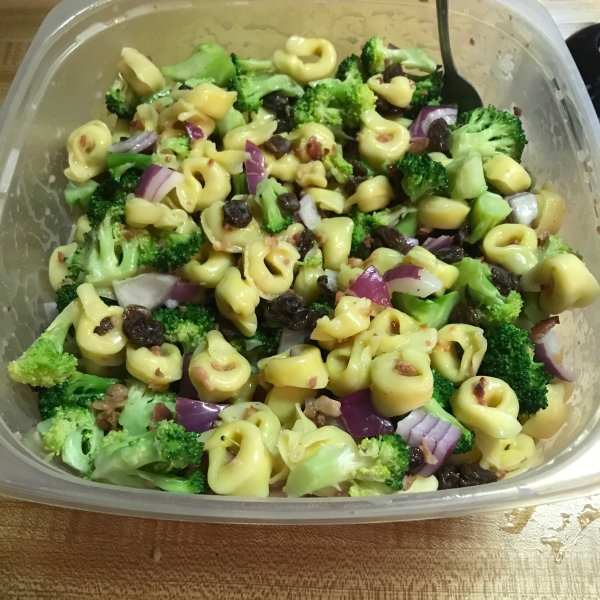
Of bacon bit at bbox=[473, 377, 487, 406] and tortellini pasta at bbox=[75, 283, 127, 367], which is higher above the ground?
bacon bit at bbox=[473, 377, 487, 406]

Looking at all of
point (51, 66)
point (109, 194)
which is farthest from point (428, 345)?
point (51, 66)

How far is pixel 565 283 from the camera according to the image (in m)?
1.18

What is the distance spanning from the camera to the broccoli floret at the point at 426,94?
5.10ft

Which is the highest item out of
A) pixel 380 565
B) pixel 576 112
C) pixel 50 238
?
pixel 576 112

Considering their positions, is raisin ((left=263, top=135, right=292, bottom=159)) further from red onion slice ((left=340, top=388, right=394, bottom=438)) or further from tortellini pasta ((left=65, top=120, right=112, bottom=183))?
red onion slice ((left=340, top=388, right=394, bottom=438))

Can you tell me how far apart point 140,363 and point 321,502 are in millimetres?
478

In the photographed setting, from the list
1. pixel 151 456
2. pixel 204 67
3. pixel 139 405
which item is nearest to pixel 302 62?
pixel 204 67

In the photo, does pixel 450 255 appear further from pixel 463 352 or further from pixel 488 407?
pixel 488 407

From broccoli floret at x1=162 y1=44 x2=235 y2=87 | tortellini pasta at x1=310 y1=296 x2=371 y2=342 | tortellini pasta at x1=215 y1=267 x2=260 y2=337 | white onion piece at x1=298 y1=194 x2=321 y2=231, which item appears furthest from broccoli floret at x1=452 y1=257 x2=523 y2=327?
broccoli floret at x1=162 y1=44 x2=235 y2=87

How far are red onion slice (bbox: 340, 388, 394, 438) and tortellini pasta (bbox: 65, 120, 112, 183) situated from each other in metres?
0.88

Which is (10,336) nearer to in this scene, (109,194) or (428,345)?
(109,194)

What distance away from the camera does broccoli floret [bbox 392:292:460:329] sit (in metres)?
1.25

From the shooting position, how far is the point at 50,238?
1.45 meters

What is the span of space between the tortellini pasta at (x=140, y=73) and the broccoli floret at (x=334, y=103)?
389 mm
